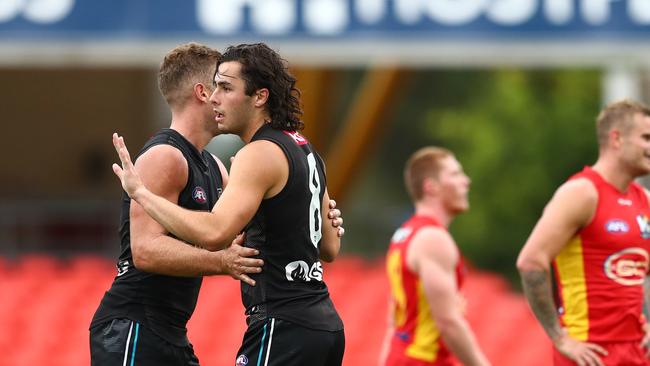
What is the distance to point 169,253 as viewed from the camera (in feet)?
18.8

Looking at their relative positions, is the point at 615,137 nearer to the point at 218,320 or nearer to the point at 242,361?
the point at 242,361

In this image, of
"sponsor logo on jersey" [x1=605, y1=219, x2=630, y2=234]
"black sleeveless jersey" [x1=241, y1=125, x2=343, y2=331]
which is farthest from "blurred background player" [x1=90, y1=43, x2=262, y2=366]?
"sponsor logo on jersey" [x1=605, y1=219, x2=630, y2=234]

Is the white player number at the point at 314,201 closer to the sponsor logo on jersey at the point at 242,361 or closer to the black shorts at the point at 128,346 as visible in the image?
the sponsor logo on jersey at the point at 242,361

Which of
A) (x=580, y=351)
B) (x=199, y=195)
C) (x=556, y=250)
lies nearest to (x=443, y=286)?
(x=556, y=250)

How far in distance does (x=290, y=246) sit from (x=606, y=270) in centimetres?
204

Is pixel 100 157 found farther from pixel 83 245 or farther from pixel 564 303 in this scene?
pixel 564 303

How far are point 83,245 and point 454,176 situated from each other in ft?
65.3

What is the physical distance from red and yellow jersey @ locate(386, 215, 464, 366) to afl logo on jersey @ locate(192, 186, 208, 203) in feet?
6.74

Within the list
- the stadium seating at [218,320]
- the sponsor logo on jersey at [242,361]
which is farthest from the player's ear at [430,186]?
the sponsor logo on jersey at [242,361]

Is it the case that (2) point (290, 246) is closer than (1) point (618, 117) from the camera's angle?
Yes

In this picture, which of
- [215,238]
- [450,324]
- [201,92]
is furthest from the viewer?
[450,324]

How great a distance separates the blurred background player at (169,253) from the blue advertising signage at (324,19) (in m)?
6.24

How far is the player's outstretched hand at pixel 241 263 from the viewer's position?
5.62 metres

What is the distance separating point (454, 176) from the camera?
27.3 feet
